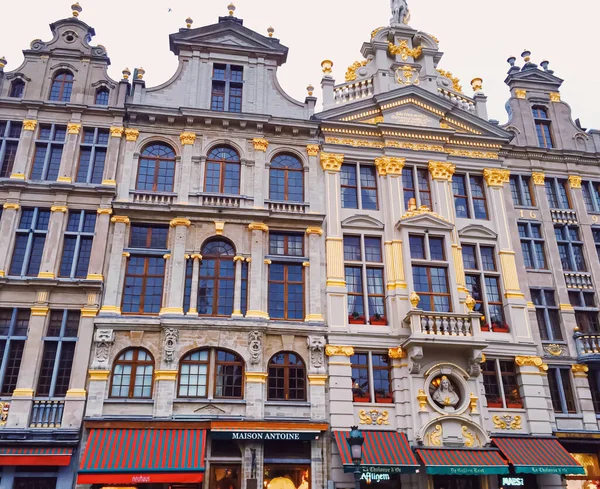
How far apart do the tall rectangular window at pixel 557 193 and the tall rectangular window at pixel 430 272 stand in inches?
284

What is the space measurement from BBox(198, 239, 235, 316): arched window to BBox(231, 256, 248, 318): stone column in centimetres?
26

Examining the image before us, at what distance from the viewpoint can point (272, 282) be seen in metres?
22.9

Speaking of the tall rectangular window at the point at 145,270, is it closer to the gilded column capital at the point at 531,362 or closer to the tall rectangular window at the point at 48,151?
the tall rectangular window at the point at 48,151

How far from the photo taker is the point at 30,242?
21531mm

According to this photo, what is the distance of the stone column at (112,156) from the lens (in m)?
23.0

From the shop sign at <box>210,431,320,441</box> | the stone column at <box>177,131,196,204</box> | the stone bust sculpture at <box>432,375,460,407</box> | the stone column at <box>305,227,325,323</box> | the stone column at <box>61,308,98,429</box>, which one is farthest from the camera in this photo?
the stone column at <box>177,131,196,204</box>

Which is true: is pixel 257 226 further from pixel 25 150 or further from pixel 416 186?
pixel 25 150

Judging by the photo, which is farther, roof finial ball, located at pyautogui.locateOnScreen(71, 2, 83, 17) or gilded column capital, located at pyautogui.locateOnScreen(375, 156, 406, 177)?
roof finial ball, located at pyautogui.locateOnScreen(71, 2, 83, 17)

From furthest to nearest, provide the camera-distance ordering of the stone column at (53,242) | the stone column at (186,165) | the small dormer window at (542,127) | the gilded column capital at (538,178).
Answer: the small dormer window at (542,127) → the gilded column capital at (538,178) → the stone column at (186,165) → the stone column at (53,242)

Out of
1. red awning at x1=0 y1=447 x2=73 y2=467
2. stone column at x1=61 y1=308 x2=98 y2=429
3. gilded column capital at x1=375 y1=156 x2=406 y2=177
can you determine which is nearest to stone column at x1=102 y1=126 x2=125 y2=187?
stone column at x1=61 y1=308 x2=98 y2=429

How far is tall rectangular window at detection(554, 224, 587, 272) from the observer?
26.1 m

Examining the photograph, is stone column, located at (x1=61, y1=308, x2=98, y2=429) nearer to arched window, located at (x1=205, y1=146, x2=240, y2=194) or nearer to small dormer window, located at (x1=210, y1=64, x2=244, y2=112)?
arched window, located at (x1=205, y1=146, x2=240, y2=194)

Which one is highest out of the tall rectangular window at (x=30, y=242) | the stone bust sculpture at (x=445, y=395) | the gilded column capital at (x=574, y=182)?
the gilded column capital at (x=574, y=182)

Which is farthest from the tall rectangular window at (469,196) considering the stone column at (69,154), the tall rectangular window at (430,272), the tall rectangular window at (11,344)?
the tall rectangular window at (11,344)
